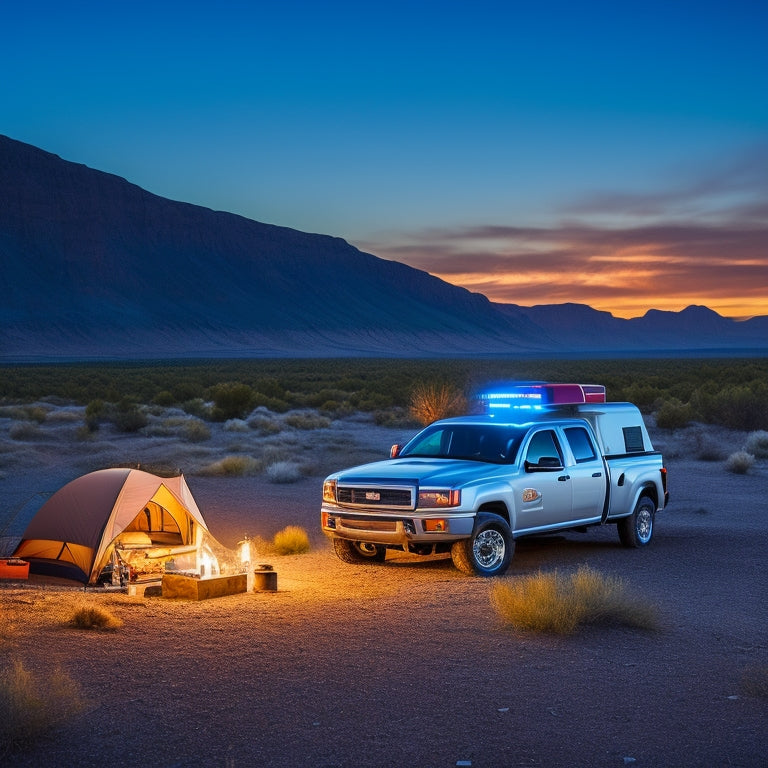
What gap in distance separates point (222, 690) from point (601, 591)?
145 inches

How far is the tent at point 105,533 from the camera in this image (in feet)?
39.3

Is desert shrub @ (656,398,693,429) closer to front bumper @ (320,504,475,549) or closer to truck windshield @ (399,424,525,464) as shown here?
truck windshield @ (399,424,525,464)

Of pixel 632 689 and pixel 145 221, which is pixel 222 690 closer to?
pixel 632 689

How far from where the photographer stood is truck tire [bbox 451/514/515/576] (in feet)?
37.5

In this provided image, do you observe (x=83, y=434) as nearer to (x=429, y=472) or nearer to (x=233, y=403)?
(x=233, y=403)

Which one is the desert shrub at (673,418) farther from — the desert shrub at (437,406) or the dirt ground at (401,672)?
the dirt ground at (401,672)

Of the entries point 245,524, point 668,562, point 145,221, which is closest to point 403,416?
point 245,524

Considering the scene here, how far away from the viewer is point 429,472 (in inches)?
462

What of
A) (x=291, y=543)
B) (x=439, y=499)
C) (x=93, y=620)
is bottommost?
(x=291, y=543)

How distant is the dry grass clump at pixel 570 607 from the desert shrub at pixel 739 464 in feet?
51.4

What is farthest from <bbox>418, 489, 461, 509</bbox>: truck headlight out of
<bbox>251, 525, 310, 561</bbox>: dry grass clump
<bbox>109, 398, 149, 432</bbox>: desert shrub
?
<bbox>109, 398, 149, 432</bbox>: desert shrub

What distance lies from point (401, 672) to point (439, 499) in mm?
3533

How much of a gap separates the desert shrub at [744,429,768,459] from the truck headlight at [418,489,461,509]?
18478mm

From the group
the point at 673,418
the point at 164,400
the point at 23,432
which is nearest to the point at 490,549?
the point at 23,432
